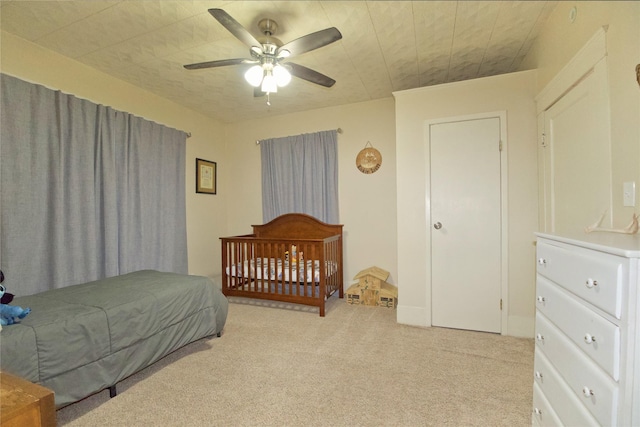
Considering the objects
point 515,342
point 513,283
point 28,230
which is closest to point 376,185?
point 513,283

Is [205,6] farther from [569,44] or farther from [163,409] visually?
[163,409]

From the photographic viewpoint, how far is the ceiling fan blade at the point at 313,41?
5.16 feet

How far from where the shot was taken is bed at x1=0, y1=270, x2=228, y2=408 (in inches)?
50.8

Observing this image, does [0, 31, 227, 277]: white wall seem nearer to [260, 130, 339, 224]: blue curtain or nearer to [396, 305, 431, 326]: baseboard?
[260, 130, 339, 224]: blue curtain

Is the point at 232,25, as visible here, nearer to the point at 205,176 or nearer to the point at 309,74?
the point at 309,74

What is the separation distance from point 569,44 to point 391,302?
255 cm

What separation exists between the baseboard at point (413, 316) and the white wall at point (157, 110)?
8.85ft

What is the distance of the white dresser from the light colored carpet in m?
0.49

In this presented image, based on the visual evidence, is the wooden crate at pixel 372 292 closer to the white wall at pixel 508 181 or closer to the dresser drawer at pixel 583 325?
the white wall at pixel 508 181

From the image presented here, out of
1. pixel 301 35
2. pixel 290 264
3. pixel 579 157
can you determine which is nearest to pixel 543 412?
pixel 579 157

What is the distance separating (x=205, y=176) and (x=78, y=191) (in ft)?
5.25

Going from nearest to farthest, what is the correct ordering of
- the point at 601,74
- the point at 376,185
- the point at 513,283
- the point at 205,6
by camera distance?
the point at 601,74
the point at 205,6
the point at 513,283
the point at 376,185

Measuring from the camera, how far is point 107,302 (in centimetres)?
165

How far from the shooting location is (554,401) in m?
1.05
